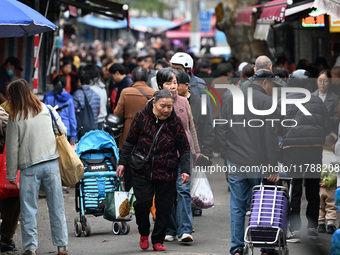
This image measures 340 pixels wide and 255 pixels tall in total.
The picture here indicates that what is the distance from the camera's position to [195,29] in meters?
39.6

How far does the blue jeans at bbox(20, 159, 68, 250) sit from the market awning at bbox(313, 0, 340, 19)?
3653 mm

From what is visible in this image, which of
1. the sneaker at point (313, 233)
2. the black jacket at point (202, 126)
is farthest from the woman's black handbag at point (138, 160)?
the sneaker at point (313, 233)

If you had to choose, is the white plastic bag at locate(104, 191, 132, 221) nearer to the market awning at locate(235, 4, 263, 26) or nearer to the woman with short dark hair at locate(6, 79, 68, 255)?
the woman with short dark hair at locate(6, 79, 68, 255)

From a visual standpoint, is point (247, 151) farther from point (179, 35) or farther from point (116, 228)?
point (179, 35)

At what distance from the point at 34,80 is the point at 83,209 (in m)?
5.31

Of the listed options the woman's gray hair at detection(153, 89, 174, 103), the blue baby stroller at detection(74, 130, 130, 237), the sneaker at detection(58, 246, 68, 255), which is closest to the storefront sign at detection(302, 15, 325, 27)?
the blue baby stroller at detection(74, 130, 130, 237)

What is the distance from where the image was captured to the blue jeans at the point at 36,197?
7699mm

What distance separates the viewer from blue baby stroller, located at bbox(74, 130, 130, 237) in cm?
927

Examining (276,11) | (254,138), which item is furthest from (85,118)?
(254,138)

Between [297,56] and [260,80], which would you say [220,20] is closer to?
[297,56]

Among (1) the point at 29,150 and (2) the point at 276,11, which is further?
(2) the point at 276,11

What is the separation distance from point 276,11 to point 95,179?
4.76 meters

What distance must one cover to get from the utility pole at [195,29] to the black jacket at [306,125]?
26.2 meters

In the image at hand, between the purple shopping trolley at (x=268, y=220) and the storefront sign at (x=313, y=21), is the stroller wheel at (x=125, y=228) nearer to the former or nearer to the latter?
the purple shopping trolley at (x=268, y=220)
